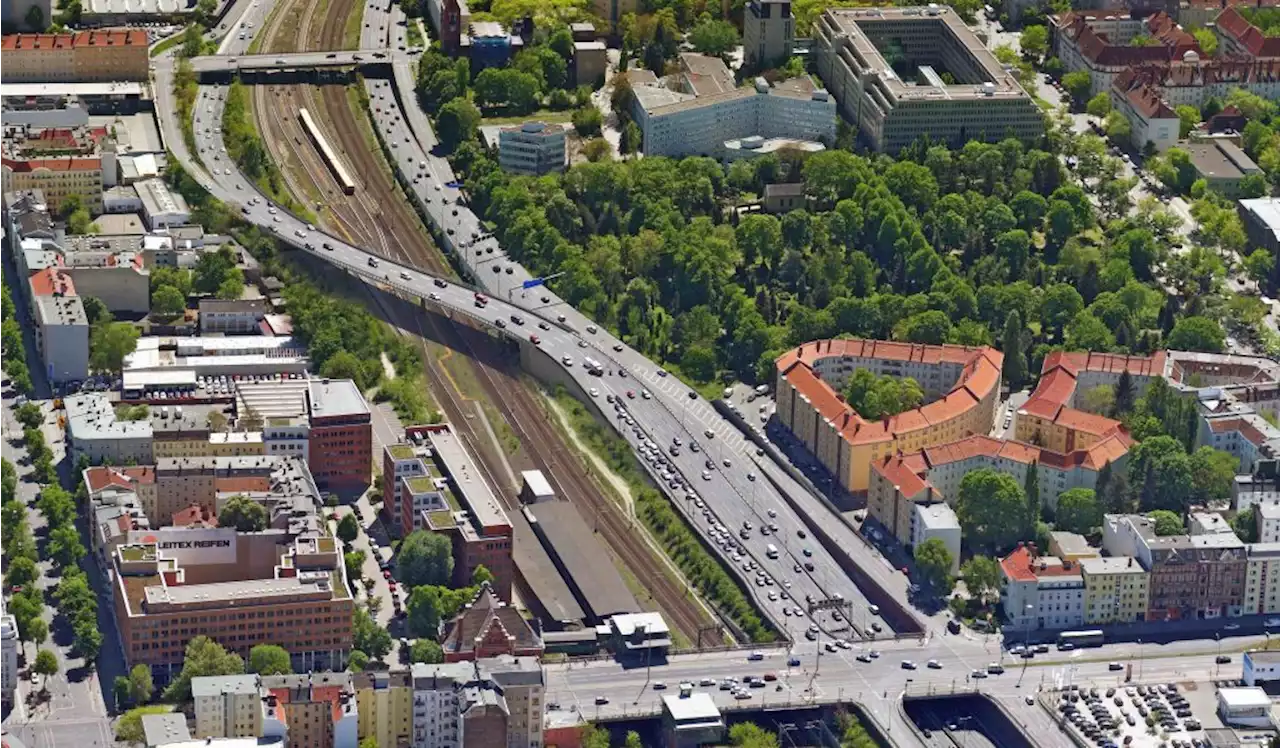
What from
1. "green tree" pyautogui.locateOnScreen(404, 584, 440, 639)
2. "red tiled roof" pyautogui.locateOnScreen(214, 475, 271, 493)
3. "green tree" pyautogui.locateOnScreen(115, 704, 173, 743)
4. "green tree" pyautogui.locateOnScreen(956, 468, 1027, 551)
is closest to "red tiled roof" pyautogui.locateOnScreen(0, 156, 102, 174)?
"red tiled roof" pyautogui.locateOnScreen(214, 475, 271, 493)

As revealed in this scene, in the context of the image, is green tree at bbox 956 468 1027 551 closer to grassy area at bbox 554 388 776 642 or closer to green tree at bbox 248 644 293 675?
grassy area at bbox 554 388 776 642

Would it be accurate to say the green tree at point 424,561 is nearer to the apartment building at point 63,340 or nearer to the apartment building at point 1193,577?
the apartment building at point 63,340

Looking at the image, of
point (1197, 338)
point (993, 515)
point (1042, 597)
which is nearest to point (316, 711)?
point (1042, 597)

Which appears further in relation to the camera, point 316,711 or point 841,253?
point 841,253

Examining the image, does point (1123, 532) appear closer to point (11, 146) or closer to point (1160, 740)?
point (1160, 740)

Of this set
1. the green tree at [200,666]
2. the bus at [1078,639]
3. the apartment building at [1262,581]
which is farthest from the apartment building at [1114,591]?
the green tree at [200,666]

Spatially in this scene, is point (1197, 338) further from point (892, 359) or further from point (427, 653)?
point (427, 653)

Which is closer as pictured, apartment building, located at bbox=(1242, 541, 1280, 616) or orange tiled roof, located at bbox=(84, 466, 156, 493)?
apartment building, located at bbox=(1242, 541, 1280, 616)
